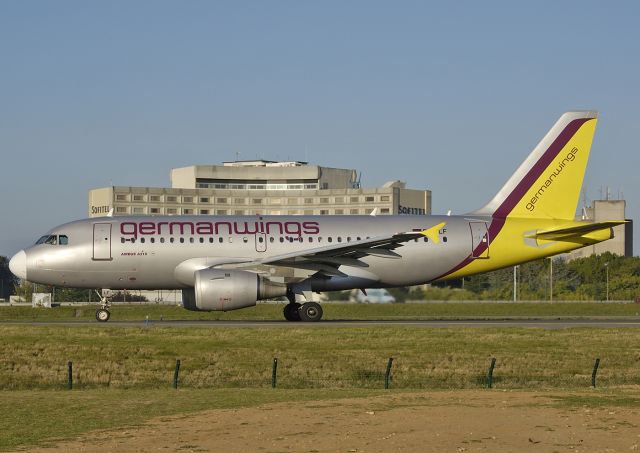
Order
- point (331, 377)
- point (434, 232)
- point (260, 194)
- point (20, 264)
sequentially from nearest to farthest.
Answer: point (331, 377) < point (434, 232) < point (20, 264) < point (260, 194)

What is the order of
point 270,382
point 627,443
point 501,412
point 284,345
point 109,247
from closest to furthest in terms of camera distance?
1. point 627,443
2. point 501,412
3. point 270,382
4. point 284,345
5. point 109,247

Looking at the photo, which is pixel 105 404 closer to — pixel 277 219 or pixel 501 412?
pixel 501 412

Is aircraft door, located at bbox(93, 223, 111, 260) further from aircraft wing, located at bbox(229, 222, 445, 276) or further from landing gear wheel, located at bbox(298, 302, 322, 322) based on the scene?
landing gear wheel, located at bbox(298, 302, 322, 322)

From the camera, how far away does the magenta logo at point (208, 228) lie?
45219 mm

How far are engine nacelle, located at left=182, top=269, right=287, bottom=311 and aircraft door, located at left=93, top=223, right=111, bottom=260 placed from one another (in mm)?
4927

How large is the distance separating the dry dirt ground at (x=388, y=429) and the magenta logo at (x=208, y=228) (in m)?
23.8

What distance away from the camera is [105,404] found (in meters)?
22.5

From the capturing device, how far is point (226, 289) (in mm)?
41781

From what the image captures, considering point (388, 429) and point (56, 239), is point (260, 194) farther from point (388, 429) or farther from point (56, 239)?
point (388, 429)

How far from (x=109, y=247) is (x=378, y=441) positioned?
1168 inches

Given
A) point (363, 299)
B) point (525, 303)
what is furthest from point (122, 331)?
point (525, 303)

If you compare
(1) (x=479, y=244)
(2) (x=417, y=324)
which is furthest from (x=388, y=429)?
(1) (x=479, y=244)

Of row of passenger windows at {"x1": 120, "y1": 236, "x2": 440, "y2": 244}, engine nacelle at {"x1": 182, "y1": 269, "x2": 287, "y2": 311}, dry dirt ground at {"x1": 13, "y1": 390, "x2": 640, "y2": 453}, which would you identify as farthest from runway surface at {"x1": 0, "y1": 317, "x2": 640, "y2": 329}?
dry dirt ground at {"x1": 13, "y1": 390, "x2": 640, "y2": 453}

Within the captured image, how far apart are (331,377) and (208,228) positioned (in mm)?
16249
